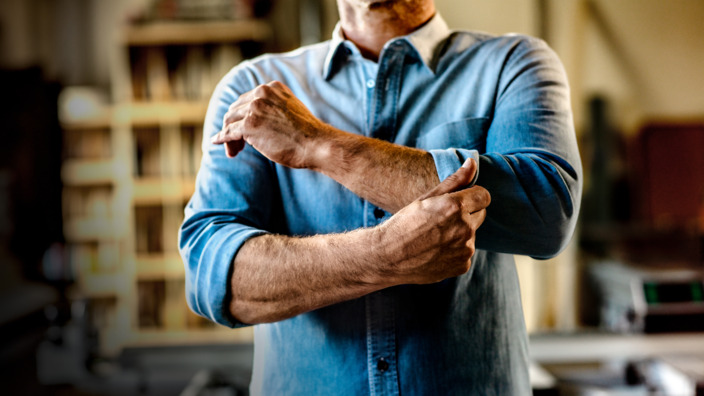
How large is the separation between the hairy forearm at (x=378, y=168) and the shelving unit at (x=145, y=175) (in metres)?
3.17

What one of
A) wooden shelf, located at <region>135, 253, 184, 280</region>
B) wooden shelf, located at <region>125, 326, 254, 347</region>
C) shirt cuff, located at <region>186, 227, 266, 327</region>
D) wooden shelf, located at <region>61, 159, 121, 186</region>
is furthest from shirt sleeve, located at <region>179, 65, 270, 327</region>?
wooden shelf, located at <region>61, 159, 121, 186</region>

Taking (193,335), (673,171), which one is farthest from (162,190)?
(673,171)

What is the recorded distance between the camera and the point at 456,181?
76cm

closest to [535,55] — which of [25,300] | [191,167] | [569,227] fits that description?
[569,227]

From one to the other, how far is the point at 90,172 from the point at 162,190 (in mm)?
571

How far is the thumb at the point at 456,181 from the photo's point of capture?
2.47ft

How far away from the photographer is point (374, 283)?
2.56ft

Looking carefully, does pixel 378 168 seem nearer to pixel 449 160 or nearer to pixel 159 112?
pixel 449 160

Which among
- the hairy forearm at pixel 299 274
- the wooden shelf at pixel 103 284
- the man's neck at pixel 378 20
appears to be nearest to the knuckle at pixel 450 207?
the hairy forearm at pixel 299 274

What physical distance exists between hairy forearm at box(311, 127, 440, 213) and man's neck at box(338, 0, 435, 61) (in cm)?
33

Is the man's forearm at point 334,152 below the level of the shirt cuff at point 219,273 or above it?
above

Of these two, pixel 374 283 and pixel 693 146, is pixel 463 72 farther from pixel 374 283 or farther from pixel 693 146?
pixel 693 146

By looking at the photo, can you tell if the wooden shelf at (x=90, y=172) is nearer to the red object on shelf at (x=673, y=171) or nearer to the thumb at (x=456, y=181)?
the thumb at (x=456, y=181)

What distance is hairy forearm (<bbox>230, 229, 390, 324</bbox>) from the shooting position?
77cm
